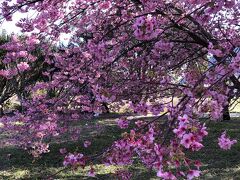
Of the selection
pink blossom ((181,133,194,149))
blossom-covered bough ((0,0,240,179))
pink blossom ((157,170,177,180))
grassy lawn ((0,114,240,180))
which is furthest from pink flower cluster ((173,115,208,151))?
grassy lawn ((0,114,240,180))

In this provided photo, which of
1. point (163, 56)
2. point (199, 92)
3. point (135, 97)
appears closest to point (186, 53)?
point (163, 56)

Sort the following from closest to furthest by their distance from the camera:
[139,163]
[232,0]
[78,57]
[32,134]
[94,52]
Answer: [232,0]
[94,52]
[78,57]
[32,134]
[139,163]

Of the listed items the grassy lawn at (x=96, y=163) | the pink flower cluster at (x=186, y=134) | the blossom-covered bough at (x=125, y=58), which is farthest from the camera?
the grassy lawn at (x=96, y=163)

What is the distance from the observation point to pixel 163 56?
6371mm

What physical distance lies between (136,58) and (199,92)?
14.0 ft

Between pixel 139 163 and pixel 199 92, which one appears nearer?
pixel 199 92

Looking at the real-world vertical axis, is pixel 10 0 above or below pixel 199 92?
above

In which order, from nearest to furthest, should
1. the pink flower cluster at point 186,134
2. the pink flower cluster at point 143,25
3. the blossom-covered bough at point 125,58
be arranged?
1. the pink flower cluster at point 186,134
2. the pink flower cluster at point 143,25
3. the blossom-covered bough at point 125,58

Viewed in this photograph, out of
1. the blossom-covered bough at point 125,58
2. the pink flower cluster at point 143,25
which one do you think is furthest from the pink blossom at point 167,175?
the pink flower cluster at point 143,25

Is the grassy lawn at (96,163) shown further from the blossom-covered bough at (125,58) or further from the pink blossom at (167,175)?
the pink blossom at (167,175)

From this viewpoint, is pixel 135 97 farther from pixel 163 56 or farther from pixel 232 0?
pixel 232 0

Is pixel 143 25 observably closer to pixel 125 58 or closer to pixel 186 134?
pixel 186 134

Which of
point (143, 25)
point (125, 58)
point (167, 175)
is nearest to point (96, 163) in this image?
point (125, 58)

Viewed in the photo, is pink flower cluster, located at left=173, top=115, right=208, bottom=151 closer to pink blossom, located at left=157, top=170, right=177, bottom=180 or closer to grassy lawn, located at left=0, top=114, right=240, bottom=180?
pink blossom, located at left=157, top=170, right=177, bottom=180
